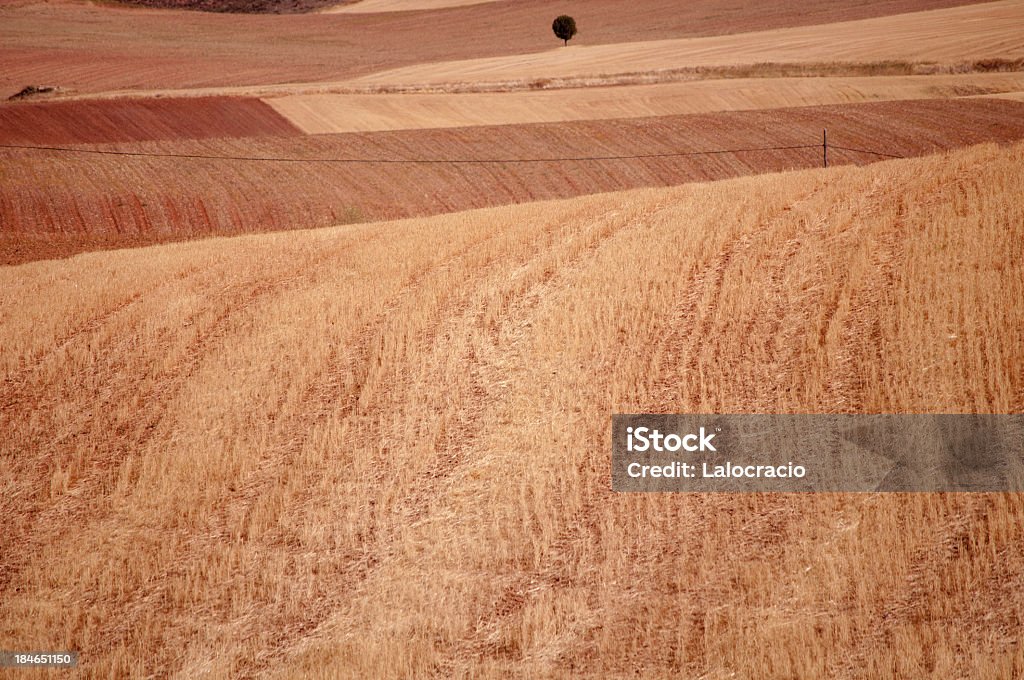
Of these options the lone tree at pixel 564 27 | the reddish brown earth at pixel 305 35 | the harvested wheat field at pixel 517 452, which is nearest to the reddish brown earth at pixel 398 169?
the harvested wheat field at pixel 517 452

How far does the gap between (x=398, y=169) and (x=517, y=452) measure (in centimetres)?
2166

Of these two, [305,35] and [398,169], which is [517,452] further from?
[305,35]

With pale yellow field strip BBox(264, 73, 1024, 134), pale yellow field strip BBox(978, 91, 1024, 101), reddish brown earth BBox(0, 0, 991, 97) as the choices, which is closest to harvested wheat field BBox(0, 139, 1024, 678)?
pale yellow field strip BBox(264, 73, 1024, 134)

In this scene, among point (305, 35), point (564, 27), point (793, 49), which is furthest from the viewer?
point (305, 35)

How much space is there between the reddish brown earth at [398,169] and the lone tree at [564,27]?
97.0 ft

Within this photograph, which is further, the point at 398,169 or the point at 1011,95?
the point at 1011,95

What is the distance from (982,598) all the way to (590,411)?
4144 mm

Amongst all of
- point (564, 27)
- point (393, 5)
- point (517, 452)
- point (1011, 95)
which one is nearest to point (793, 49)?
point (1011, 95)

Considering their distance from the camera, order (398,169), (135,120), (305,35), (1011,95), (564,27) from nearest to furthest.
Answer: (398,169) → (135,120) → (1011,95) → (564,27) → (305,35)

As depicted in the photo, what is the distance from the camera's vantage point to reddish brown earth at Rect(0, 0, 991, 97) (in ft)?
178

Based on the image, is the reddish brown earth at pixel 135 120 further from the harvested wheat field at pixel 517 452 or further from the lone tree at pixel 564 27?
the lone tree at pixel 564 27

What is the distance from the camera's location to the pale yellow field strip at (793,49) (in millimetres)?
45594

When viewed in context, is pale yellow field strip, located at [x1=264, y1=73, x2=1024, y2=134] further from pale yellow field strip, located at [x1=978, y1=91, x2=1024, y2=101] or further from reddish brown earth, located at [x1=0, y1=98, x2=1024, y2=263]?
reddish brown earth, located at [x1=0, y1=98, x2=1024, y2=263]

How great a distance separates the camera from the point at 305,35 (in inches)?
2837
